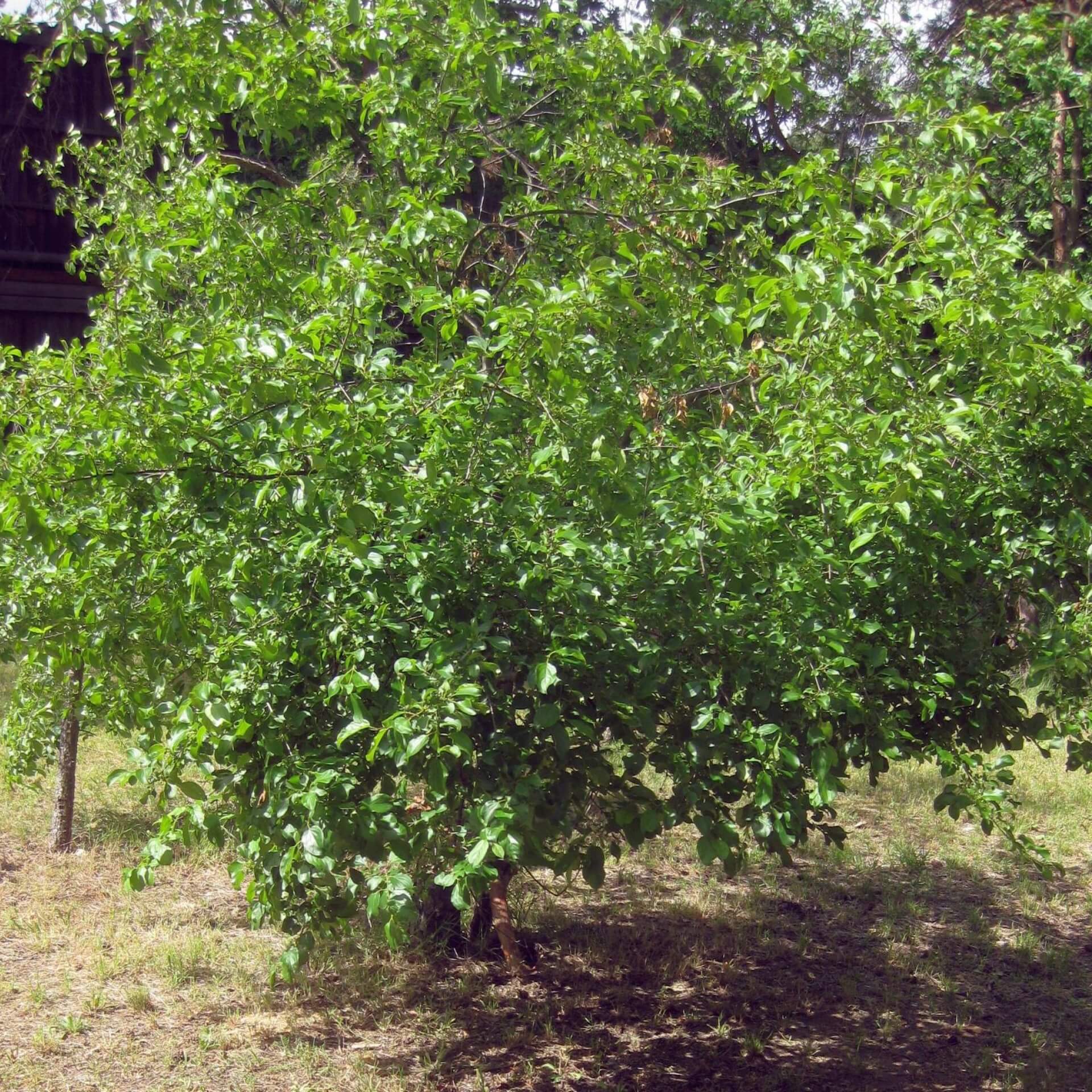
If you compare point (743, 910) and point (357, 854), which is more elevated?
point (357, 854)

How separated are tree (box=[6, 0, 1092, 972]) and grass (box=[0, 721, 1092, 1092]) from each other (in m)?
1.33

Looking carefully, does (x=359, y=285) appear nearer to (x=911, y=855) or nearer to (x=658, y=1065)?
(x=658, y=1065)

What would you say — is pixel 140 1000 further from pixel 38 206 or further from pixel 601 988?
pixel 38 206

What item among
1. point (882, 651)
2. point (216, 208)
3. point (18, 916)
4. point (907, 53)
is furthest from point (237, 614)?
point (907, 53)

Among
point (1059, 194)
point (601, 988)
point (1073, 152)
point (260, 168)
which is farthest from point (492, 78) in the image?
point (1073, 152)

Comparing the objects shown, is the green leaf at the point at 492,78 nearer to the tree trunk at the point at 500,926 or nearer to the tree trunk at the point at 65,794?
the tree trunk at the point at 500,926

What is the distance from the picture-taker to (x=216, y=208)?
302 centimetres

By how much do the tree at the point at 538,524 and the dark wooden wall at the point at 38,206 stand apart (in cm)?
661

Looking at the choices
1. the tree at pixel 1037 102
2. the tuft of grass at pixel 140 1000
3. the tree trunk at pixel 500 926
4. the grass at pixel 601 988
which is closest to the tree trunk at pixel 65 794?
the grass at pixel 601 988

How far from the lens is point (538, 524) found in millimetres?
2445

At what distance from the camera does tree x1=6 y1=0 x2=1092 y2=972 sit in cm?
232

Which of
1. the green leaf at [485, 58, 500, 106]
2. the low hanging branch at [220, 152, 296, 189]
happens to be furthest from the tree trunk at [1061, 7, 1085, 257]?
the green leaf at [485, 58, 500, 106]

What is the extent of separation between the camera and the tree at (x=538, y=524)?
2322 millimetres

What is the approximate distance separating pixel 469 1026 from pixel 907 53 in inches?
300
